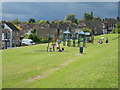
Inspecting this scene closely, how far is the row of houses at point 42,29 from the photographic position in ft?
282

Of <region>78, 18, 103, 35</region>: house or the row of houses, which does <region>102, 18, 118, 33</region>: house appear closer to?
the row of houses

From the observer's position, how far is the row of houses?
8594cm

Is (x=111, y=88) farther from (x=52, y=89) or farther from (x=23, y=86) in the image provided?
(x=23, y=86)

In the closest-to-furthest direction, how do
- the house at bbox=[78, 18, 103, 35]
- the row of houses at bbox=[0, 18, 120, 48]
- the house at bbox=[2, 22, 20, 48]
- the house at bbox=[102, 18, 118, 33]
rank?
the house at bbox=[2, 22, 20, 48]
the row of houses at bbox=[0, 18, 120, 48]
the house at bbox=[78, 18, 103, 35]
the house at bbox=[102, 18, 118, 33]

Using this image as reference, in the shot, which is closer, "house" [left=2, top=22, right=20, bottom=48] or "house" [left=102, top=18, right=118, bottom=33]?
"house" [left=2, top=22, right=20, bottom=48]

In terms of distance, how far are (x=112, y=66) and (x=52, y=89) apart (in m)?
6.87

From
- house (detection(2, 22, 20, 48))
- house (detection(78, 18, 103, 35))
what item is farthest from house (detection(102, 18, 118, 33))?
house (detection(2, 22, 20, 48))

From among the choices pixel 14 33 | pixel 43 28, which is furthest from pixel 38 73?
pixel 43 28

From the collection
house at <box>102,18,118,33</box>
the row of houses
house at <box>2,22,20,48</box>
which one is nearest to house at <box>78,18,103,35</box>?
the row of houses

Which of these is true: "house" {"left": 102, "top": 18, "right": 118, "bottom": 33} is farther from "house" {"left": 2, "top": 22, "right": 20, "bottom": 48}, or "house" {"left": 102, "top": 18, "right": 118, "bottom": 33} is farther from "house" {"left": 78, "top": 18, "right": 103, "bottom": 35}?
"house" {"left": 2, "top": 22, "right": 20, "bottom": 48}

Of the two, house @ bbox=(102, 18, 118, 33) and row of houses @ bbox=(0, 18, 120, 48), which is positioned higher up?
house @ bbox=(102, 18, 118, 33)

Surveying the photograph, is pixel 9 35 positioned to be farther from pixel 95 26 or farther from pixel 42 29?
pixel 95 26

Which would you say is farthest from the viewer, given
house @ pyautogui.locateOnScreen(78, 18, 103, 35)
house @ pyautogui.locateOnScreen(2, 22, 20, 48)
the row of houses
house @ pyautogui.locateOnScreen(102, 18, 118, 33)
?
house @ pyautogui.locateOnScreen(102, 18, 118, 33)

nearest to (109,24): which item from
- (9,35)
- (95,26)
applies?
(95,26)
